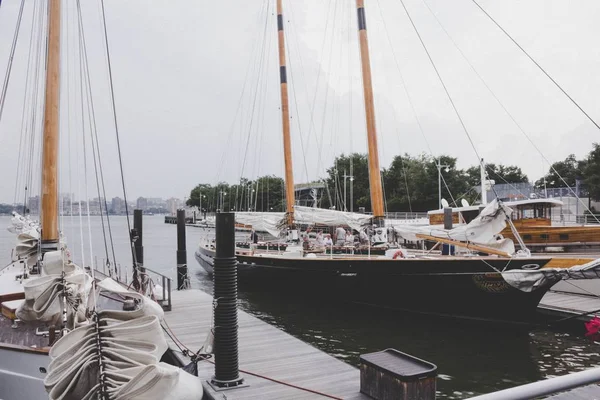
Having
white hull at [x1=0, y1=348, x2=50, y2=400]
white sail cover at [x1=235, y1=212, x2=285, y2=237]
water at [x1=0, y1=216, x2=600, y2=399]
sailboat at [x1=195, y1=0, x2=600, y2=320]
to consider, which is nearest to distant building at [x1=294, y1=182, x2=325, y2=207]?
white sail cover at [x1=235, y1=212, x2=285, y2=237]

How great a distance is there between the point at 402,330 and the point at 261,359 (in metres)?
6.77

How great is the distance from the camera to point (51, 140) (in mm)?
8969

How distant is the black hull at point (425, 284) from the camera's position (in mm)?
13312

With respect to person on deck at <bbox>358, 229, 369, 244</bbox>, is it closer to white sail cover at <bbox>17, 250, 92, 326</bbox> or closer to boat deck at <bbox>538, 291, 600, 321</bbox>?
boat deck at <bbox>538, 291, 600, 321</bbox>

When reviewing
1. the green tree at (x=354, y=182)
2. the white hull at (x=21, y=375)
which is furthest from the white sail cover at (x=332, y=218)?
the green tree at (x=354, y=182)

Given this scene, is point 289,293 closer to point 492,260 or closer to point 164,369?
point 492,260

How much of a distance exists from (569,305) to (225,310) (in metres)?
12.6

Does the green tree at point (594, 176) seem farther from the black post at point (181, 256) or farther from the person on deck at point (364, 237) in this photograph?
the black post at point (181, 256)

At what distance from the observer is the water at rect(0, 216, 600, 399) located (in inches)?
397

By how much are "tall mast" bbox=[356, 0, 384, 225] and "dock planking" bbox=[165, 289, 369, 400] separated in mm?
8578

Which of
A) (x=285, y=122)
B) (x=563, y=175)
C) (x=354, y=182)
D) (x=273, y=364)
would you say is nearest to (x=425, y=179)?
(x=354, y=182)

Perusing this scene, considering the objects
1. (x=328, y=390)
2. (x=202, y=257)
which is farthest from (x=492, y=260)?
(x=202, y=257)

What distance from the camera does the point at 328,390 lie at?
638 cm

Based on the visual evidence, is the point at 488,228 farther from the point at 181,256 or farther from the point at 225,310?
the point at 181,256
